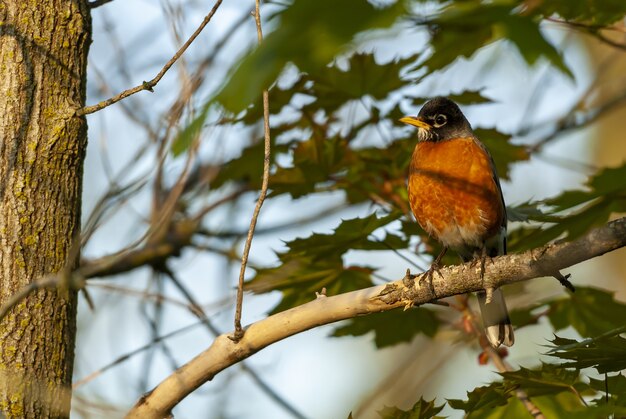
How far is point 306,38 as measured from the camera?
49.3 inches

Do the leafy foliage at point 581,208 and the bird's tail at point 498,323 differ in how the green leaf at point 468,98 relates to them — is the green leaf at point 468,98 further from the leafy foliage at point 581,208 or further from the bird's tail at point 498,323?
the bird's tail at point 498,323

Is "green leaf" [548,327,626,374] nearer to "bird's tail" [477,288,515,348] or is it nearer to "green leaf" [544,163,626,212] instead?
"green leaf" [544,163,626,212]

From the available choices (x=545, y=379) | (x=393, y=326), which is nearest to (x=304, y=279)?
(x=393, y=326)

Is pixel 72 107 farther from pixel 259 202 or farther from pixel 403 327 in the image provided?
pixel 403 327

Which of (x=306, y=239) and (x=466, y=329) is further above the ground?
(x=306, y=239)

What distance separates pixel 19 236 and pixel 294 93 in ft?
6.06

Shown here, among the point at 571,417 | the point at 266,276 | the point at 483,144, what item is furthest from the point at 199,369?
the point at 483,144

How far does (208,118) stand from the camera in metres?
1.27

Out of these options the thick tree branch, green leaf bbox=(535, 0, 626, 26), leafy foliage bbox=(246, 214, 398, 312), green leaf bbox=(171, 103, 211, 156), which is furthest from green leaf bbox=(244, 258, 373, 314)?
green leaf bbox=(171, 103, 211, 156)

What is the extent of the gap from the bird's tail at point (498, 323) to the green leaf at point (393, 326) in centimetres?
44

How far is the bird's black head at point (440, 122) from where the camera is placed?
190 inches

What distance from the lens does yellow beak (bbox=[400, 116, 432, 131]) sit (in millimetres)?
4625

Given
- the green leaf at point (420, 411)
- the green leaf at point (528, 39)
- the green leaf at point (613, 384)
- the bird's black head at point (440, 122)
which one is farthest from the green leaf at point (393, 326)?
the green leaf at point (528, 39)

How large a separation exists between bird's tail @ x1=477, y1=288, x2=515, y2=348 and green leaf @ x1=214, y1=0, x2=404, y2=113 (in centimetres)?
318
